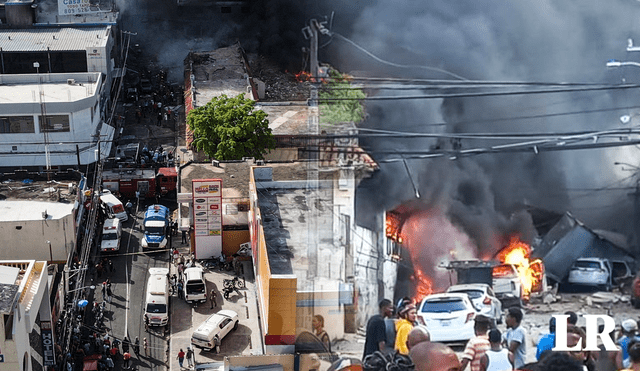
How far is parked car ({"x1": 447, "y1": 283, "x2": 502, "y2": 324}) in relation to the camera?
2105 centimetres

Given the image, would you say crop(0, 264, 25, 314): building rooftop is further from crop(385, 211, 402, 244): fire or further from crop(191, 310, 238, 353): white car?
crop(385, 211, 402, 244): fire

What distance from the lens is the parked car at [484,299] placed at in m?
21.0

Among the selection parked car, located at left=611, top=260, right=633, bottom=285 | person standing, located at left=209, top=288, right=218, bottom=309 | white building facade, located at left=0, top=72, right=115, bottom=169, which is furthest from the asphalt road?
parked car, located at left=611, top=260, right=633, bottom=285

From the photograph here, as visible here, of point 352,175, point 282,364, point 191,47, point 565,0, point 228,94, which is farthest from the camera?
point 191,47

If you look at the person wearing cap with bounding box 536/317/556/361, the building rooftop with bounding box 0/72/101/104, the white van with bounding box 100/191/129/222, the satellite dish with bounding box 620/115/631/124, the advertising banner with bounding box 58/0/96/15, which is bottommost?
the person wearing cap with bounding box 536/317/556/361

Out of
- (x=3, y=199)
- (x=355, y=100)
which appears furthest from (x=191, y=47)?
(x=355, y=100)

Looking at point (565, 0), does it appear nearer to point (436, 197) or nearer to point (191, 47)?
point (436, 197)

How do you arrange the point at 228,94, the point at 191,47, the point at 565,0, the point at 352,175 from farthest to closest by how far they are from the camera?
the point at 191,47 → the point at 228,94 → the point at 352,175 → the point at 565,0

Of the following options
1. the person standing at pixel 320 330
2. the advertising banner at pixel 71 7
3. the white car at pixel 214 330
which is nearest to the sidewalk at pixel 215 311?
the white car at pixel 214 330

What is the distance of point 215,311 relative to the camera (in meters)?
33.6

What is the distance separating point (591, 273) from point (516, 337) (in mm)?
1873

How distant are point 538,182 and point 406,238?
2763 millimetres

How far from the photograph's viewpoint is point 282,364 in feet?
89.5

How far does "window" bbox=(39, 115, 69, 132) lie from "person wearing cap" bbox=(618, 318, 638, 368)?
2698 cm
